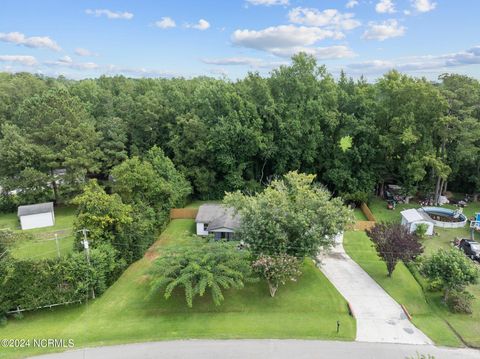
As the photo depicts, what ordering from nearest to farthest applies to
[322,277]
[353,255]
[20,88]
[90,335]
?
[90,335], [322,277], [353,255], [20,88]

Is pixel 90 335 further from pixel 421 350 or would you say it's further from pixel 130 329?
pixel 421 350

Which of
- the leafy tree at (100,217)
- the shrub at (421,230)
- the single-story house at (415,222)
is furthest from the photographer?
the single-story house at (415,222)

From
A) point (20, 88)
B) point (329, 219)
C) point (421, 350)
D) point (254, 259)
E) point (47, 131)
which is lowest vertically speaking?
point (421, 350)

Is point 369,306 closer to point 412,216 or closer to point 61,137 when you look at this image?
point 412,216

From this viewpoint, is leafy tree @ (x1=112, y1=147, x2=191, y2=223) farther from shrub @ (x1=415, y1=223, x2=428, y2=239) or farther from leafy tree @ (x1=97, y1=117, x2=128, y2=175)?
shrub @ (x1=415, y1=223, x2=428, y2=239)

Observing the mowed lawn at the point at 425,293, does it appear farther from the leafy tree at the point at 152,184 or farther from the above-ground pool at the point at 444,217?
the leafy tree at the point at 152,184

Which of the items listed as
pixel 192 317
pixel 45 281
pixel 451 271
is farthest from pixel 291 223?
pixel 45 281

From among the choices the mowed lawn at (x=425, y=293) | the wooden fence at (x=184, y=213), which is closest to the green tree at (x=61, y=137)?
the wooden fence at (x=184, y=213)

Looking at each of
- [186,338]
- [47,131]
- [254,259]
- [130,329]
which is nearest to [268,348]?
[186,338]
